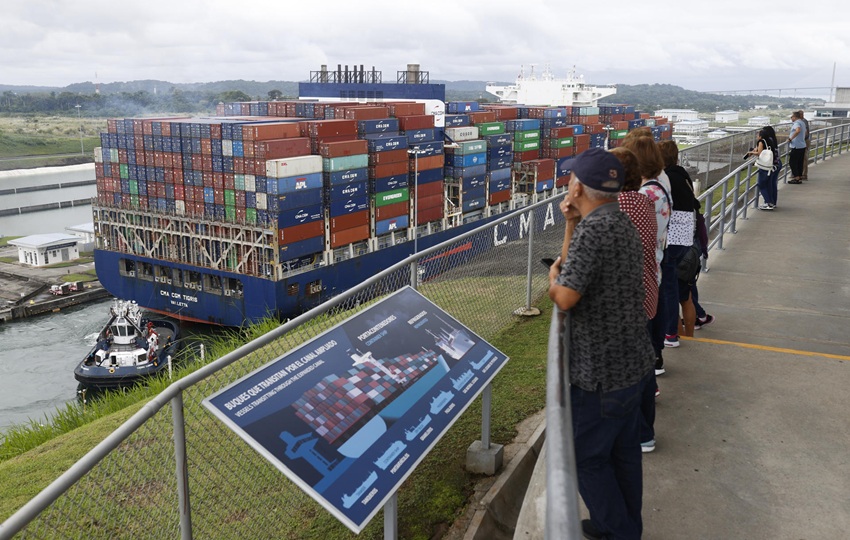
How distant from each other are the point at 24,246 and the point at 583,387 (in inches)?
2034

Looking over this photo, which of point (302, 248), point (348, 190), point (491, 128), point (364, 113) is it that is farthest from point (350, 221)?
point (491, 128)

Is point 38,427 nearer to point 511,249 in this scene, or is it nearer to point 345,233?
point 511,249

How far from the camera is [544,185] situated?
43.0 metres

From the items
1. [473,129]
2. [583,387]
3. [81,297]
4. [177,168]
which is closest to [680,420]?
[583,387]

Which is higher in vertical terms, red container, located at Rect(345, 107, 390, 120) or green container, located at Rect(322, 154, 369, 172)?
red container, located at Rect(345, 107, 390, 120)

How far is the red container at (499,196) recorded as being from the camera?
1540 inches

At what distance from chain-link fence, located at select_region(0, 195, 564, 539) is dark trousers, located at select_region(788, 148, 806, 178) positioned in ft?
33.9

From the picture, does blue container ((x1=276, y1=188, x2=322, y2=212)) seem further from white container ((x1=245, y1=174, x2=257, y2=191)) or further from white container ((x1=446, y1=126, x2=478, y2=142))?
white container ((x1=446, y1=126, x2=478, y2=142))

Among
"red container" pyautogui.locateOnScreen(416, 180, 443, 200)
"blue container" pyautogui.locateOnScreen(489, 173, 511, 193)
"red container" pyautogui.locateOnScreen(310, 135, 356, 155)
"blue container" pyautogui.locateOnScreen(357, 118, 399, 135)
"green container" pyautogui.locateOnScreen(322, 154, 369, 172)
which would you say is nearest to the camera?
"green container" pyautogui.locateOnScreen(322, 154, 369, 172)

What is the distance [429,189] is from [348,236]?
252 inches

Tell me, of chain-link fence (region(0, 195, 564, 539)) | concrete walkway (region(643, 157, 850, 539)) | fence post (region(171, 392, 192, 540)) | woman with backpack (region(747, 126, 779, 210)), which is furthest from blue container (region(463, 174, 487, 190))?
fence post (region(171, 392, 192, 540))

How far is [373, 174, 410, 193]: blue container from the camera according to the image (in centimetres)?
3056

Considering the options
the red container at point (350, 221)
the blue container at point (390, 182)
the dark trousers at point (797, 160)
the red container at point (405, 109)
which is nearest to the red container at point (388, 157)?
the blue container at point (390, 182)

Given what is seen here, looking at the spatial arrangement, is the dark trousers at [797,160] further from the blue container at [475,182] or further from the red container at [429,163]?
the blue container at [475,182]
